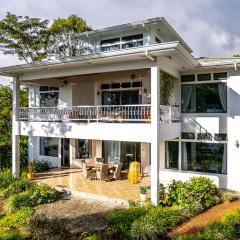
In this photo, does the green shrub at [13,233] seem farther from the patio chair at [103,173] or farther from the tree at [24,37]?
the tree at [24,37]

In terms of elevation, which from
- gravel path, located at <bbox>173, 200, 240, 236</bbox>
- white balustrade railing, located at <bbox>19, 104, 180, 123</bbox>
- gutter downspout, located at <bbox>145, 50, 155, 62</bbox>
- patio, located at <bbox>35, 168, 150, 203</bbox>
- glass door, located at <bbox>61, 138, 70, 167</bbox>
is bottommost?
gravel path, located at <bbox>173, 200, 240, 236</bbox>

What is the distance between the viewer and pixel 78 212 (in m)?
11.5

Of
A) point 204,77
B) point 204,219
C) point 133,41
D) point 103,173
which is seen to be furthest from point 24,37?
point 204,219

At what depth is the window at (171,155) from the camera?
15.6m

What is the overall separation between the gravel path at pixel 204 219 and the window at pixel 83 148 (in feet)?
33.9

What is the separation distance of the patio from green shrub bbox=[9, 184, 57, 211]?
124 centimetres

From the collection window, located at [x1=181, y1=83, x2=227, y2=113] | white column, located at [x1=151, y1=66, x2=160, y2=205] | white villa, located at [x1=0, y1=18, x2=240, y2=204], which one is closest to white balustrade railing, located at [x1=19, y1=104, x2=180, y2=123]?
white villa, located at [x1=0, y1=18, x2=240, y2=204]

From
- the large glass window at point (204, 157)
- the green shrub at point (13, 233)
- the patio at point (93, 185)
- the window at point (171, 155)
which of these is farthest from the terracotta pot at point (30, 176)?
the large glass window at point (204, 157)

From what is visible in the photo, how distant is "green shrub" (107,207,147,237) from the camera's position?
30.3 feet

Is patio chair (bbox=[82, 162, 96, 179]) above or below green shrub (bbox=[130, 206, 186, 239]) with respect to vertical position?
above

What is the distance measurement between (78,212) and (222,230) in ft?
18.9

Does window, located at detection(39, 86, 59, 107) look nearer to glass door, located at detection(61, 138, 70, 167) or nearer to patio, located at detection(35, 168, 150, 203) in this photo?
glass door, located at detection(61, 138, 70, 167)

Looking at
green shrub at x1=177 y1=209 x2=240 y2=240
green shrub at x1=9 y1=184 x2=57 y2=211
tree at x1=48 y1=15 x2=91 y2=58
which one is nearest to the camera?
green shrub at x1=177 y1=209 x2=240 y2=240

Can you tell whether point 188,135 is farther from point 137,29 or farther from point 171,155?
point 137,29
